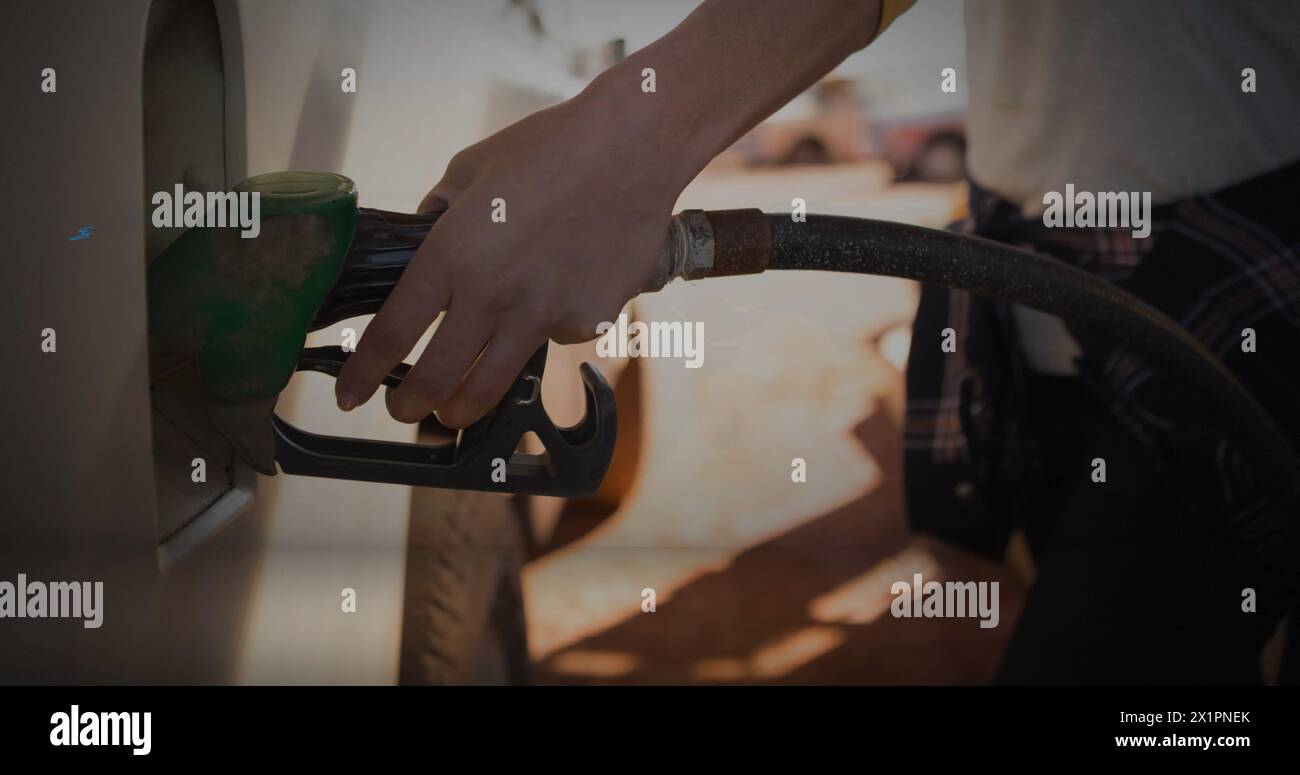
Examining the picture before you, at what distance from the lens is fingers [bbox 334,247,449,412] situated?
506mm

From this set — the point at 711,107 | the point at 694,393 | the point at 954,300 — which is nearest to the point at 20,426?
the point at 711,107

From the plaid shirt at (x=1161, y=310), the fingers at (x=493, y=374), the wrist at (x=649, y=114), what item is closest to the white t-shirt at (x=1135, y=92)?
the plaid shirt at (x=1161, y=310)

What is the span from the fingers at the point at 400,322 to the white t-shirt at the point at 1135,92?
1.85 ft

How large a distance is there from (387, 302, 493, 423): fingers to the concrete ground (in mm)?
671

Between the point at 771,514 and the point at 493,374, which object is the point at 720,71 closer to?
the point at 493,374

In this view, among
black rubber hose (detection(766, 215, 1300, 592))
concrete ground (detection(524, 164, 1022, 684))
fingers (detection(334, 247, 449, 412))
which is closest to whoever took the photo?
fingers (detection(334, 247, 449, 412))

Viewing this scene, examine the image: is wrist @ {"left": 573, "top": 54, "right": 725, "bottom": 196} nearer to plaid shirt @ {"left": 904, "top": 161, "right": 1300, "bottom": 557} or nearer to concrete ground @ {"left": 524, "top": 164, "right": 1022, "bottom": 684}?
plaid shirt @ {"left": 904, "top": 161, "right": 1300, "bottom": 557}

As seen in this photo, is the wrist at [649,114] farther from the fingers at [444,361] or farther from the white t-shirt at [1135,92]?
the white t-shirt at [1135,92]

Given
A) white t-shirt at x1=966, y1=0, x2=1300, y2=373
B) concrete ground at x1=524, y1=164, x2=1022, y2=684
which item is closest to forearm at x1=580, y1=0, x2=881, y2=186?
white t-shirt at x1=966, y1=0, x2=1300, y2=373

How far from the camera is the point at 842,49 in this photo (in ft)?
2.00

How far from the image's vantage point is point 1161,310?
801mm

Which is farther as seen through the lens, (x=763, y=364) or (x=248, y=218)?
(x=763, y=364)
